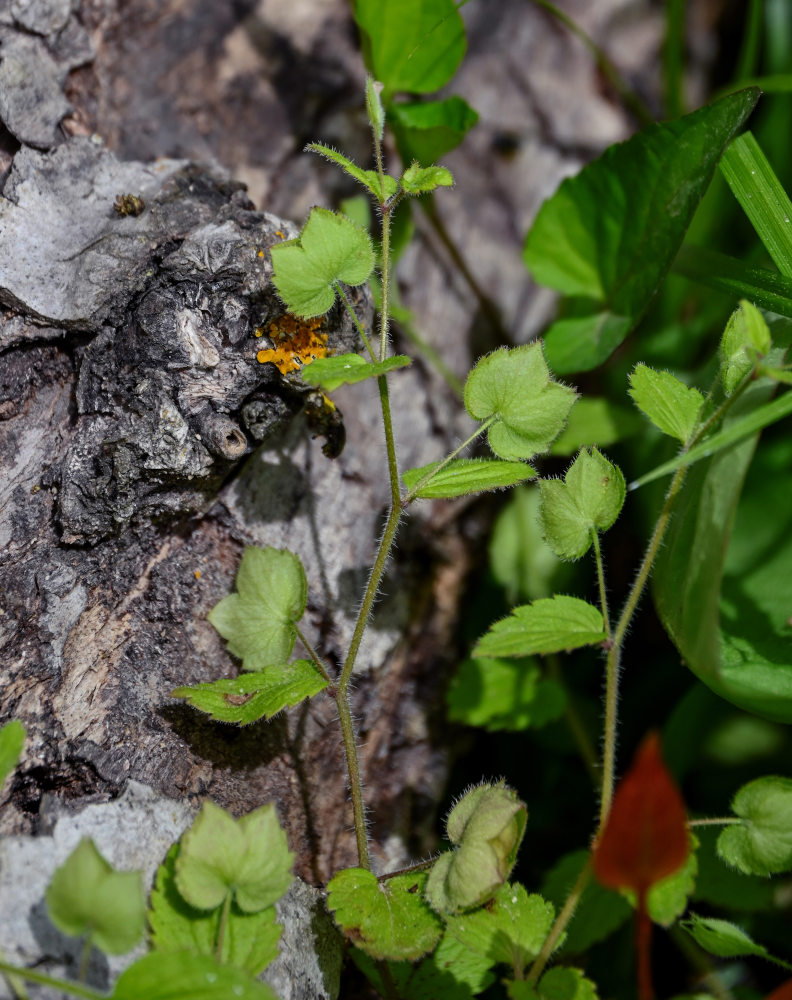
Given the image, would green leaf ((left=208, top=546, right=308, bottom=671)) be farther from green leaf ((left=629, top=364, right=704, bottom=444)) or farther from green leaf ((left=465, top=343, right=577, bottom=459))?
green leaf ((left=629, top=364, right=704, bottom=444))

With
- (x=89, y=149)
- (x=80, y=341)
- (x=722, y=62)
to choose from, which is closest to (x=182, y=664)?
(x=80, y=341)

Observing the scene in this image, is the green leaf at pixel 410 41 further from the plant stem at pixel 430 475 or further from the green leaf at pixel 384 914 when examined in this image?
the green leaf at pixel 384 914

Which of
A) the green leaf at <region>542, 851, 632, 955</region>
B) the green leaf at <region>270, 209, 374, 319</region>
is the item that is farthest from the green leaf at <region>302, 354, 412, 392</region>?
the green leaf at <region>542, 851, 632, 955</region>

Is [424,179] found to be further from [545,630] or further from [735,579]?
[735,579]

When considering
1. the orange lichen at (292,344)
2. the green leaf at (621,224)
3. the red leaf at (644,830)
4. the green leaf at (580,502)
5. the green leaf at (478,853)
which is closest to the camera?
the red leaf at (644,830)

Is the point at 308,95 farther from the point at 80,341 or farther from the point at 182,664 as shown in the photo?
the point at 182,664

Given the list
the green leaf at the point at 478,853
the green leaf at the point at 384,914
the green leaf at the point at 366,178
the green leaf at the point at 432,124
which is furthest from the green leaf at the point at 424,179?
the green leaf at the point at 384,914
